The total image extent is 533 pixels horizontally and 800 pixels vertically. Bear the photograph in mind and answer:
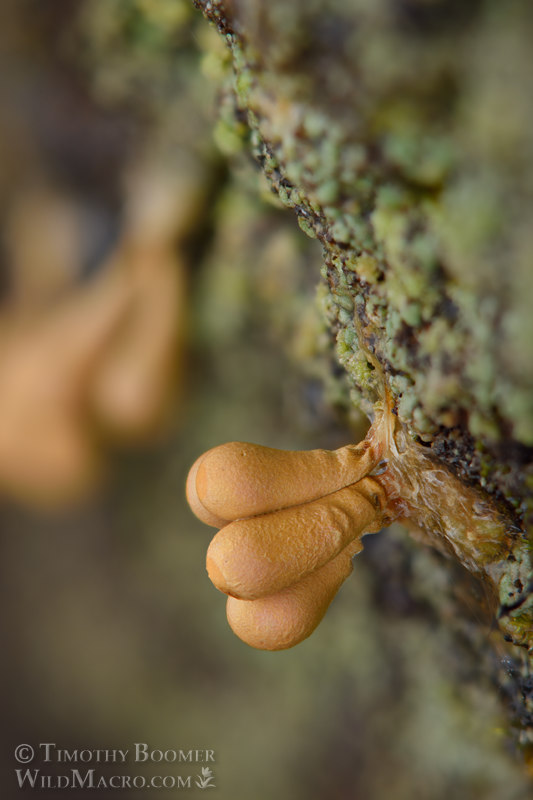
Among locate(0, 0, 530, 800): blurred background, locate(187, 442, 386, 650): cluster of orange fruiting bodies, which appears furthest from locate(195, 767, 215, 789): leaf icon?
locate(187, 442, 386, 650): cluster of orange fruiting bodies

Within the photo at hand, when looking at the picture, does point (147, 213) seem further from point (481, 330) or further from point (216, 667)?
point (216, 667)

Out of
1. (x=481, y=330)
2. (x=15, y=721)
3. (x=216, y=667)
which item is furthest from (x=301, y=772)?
(x=481, y=330)

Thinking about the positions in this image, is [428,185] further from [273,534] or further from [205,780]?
[205,780]

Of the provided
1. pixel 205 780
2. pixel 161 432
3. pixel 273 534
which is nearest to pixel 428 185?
pixel 273 534

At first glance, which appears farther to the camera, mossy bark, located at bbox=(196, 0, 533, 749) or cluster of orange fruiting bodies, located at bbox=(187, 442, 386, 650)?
cluster of orange fruiting bodies, located at bbox=(187, 442, 386, 650)

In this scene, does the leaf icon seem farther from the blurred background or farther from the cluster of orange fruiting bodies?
the cluster of orange fruiting bodies

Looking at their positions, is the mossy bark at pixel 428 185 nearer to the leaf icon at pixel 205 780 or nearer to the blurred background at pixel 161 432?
the blurred background at pixel 161 432

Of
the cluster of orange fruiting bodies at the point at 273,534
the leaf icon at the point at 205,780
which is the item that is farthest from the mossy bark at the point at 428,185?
the leaf icon at the point at 205,780
